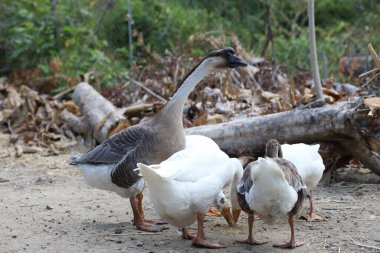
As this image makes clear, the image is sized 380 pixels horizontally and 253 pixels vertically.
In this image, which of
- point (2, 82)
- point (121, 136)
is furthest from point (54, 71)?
point (121, 136)

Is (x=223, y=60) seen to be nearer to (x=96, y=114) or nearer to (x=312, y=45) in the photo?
(x=312, y=45)

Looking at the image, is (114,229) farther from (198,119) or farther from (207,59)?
(198,119)

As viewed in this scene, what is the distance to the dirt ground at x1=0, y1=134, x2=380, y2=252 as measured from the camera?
4.62 metres

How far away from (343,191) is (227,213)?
1.76 metres

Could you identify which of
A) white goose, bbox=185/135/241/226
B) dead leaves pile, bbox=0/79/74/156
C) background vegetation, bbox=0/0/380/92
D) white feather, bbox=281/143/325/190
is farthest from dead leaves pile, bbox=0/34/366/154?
white feather, bbox=281/143/325/190

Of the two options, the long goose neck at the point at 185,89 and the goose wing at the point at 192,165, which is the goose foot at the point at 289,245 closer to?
the goose wing at the point at 192,165

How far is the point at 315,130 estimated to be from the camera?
21.4 ft

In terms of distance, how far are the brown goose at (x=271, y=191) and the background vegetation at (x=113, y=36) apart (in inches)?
280

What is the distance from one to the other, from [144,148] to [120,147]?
0.24 metres

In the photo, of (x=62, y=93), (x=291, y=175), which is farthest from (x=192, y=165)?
(x=62, y=93)

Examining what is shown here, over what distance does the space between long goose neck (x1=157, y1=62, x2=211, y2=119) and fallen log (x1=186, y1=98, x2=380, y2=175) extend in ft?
5.50

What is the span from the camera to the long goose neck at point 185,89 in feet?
17.6

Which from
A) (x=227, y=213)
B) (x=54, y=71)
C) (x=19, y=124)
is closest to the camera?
(x=227, y=213)

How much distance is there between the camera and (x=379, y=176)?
21.4 ft
